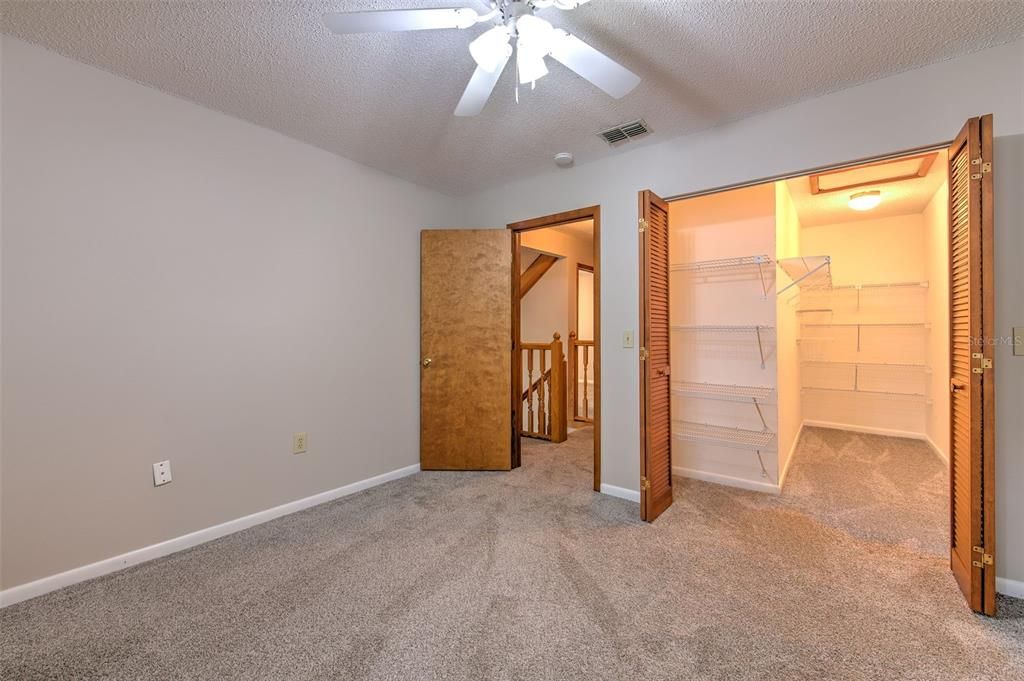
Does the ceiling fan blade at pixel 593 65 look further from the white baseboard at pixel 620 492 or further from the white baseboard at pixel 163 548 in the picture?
the white baseboard at pixel 163 548

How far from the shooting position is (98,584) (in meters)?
1.85

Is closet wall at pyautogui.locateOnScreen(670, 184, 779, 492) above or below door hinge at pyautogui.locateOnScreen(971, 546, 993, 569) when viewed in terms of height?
above

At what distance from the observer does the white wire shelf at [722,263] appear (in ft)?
9.42

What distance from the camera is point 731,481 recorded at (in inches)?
119

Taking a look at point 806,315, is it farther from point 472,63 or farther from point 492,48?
point 492,48

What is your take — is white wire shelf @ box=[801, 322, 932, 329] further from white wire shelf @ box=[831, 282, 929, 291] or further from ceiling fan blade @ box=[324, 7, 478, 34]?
ceiling fan blade @ box=[324, 7, 478, 34]

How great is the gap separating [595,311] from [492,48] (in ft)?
6.19

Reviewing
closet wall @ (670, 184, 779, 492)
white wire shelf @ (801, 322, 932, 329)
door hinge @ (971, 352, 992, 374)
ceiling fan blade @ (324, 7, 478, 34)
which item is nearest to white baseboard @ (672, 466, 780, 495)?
closet wall @ (670, 184, 779, 492)

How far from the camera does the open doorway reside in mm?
1718

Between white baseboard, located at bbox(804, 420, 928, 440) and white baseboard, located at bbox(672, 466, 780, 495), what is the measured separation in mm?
2678

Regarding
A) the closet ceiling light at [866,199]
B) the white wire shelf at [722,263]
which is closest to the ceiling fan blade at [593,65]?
the white wire shelf at [722,263]

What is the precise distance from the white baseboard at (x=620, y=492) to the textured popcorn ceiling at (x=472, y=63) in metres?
2.30

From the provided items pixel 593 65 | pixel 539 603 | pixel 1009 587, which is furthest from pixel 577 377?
pixel 593 65

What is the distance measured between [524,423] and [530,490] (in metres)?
1.78
